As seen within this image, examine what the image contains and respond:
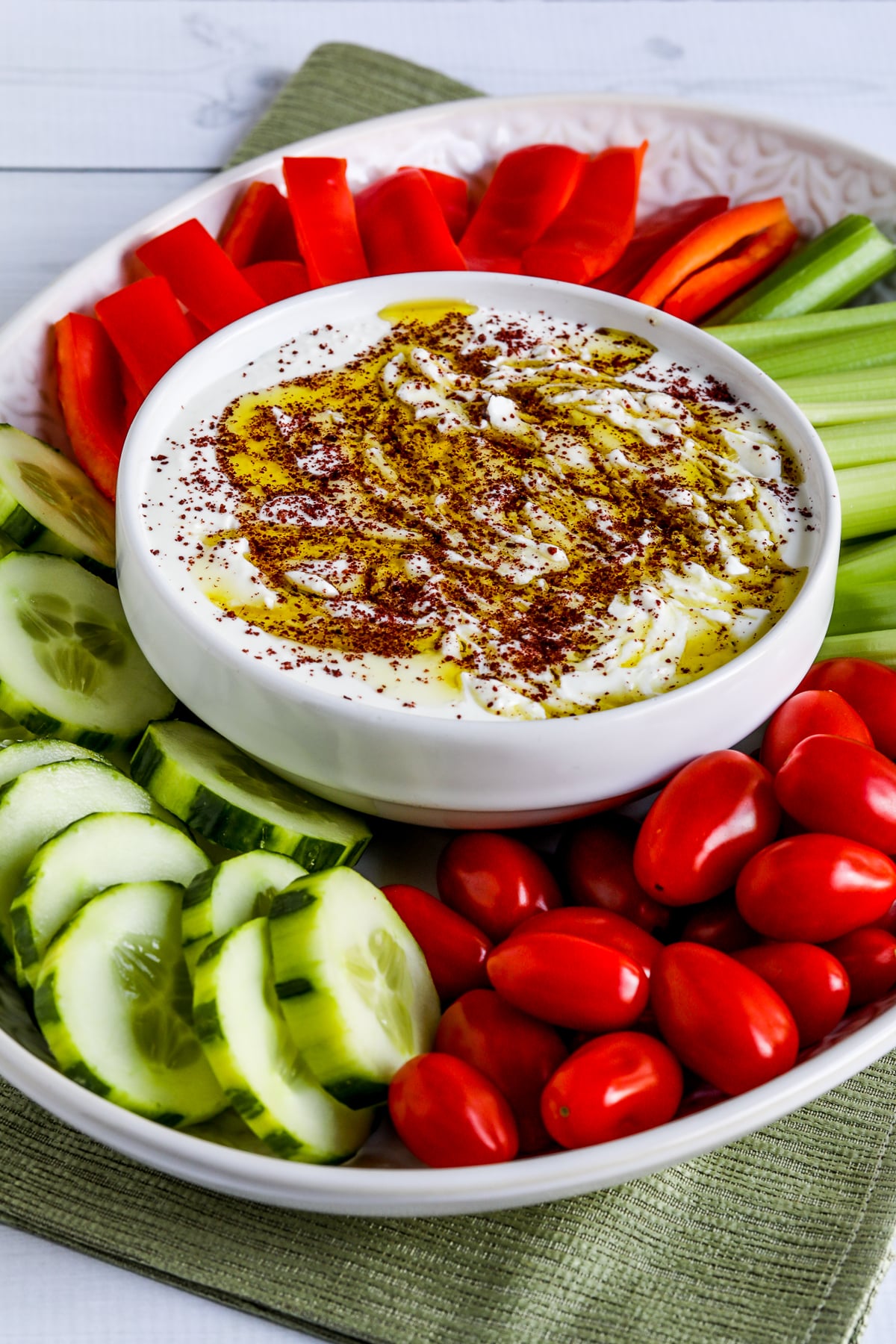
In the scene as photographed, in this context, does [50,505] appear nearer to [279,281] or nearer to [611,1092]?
[279,281]

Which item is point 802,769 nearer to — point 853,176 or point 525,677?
point 525,677

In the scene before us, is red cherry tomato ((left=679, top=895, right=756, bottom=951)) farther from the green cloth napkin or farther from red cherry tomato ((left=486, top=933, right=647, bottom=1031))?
the green cloth napkin

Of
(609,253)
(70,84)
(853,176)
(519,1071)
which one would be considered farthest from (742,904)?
(70,84)

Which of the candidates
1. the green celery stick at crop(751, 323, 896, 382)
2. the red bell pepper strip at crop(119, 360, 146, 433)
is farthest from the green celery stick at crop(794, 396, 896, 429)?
the red bell pepper strip at crop(119, 360, 146, 433)

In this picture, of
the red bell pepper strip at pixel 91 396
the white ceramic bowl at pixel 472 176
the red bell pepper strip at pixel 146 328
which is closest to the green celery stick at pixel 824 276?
the white ceramic bowl at pixel 472 176

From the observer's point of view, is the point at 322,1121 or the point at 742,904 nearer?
the point at 322,1121

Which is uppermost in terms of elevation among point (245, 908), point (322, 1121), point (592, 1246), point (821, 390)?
point (821, 390)

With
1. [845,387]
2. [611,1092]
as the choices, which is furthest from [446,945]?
[845,387]
